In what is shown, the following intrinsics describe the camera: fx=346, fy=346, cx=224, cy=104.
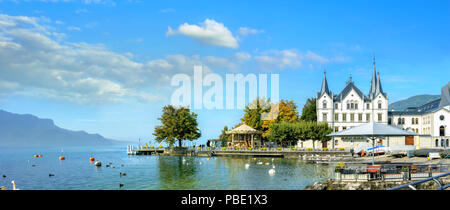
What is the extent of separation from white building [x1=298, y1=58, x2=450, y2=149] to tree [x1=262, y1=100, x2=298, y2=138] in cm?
481

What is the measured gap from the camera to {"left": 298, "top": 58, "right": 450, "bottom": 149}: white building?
212 feet

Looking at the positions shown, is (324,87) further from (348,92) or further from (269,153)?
(269,153)

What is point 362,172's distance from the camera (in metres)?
18.2

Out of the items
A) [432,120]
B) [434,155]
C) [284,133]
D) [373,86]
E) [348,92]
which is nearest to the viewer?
[434,155]

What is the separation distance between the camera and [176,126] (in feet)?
210

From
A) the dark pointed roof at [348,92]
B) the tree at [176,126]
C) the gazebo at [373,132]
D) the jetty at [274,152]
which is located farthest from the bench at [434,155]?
the tree at [176,126]

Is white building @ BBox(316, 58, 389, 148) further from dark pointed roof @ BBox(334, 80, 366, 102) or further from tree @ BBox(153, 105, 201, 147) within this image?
tree @ BBox(153, 105, 201, 147)

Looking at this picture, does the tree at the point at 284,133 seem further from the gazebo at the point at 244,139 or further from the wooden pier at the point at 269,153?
the wooden pier at the point at 269,153

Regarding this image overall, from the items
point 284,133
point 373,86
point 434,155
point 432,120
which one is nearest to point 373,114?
point 373,86

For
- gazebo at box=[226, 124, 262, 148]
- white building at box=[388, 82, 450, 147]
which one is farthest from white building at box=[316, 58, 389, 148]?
gazebo at box=[226, 124, 262, 148]

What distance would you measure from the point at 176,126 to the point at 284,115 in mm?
21317

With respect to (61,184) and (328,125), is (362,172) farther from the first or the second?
(328,125)
